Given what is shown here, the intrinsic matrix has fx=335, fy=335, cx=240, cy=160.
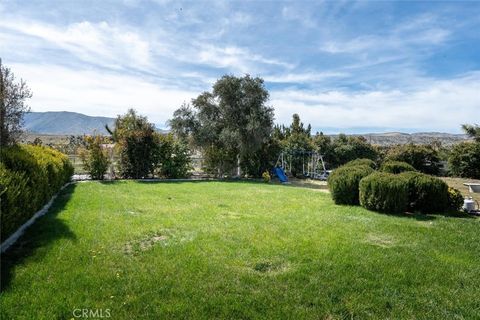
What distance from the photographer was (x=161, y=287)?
3.64 meters

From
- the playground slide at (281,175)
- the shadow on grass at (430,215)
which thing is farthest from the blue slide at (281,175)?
the shadow on grass at (430,215)

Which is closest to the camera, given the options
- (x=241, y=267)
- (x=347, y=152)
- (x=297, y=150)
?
(x=241, y=267)

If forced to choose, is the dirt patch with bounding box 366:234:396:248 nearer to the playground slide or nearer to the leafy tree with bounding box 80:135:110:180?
the playground slide

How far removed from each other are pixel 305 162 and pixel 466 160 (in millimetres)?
10696

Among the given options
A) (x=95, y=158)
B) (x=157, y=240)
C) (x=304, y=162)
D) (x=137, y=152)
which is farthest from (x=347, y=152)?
(x=157, y=240)

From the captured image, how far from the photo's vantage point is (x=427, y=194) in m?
8.37

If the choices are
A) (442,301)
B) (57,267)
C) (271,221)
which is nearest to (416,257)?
(442,301)

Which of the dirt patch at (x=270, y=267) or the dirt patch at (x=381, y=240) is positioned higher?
the dirt patch at (x=270, y=267)

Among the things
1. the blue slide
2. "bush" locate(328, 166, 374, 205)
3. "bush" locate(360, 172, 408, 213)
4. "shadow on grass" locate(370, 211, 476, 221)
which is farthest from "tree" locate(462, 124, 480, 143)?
"bush" locate(360, 172, 408, 213)

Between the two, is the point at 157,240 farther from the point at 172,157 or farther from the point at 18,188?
the point at 172,157

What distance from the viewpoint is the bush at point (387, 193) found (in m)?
8.12

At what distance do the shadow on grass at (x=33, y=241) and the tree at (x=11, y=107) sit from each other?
4.50m

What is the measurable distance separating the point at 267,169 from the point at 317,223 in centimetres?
1324

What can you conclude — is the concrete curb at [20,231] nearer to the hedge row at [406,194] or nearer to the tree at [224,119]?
the hedge row at [406,194]
